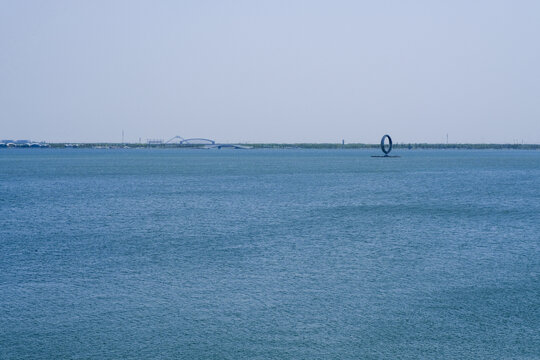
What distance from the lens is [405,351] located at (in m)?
16.9

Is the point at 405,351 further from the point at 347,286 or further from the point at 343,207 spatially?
the point at 343,207

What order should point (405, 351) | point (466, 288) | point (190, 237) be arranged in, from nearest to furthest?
point (405, 351) < point (466, 288) < point (190, 237)

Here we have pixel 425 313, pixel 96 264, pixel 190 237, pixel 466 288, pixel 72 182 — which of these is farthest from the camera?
pixel 72 182

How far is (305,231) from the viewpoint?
130ft

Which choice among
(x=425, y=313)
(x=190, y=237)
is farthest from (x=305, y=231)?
(x=425, y=313)

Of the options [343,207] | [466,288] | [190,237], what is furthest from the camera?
[343,207]

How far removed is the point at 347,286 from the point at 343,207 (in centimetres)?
3137

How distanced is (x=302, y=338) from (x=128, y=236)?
2247 cm

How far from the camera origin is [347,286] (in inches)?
956

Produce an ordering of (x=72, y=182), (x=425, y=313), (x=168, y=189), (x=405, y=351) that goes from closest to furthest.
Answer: (x=405, y=351)
(x=425, y=313)
(x=168, y=189)
(x=72, y=182)

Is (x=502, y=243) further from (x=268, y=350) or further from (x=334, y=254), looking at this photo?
(x=268, y=350)

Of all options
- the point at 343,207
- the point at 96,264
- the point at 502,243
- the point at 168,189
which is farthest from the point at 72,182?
the point at 502,243

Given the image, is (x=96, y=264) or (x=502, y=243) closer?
(x=96, y=264)

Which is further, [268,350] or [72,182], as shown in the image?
[72,182]
